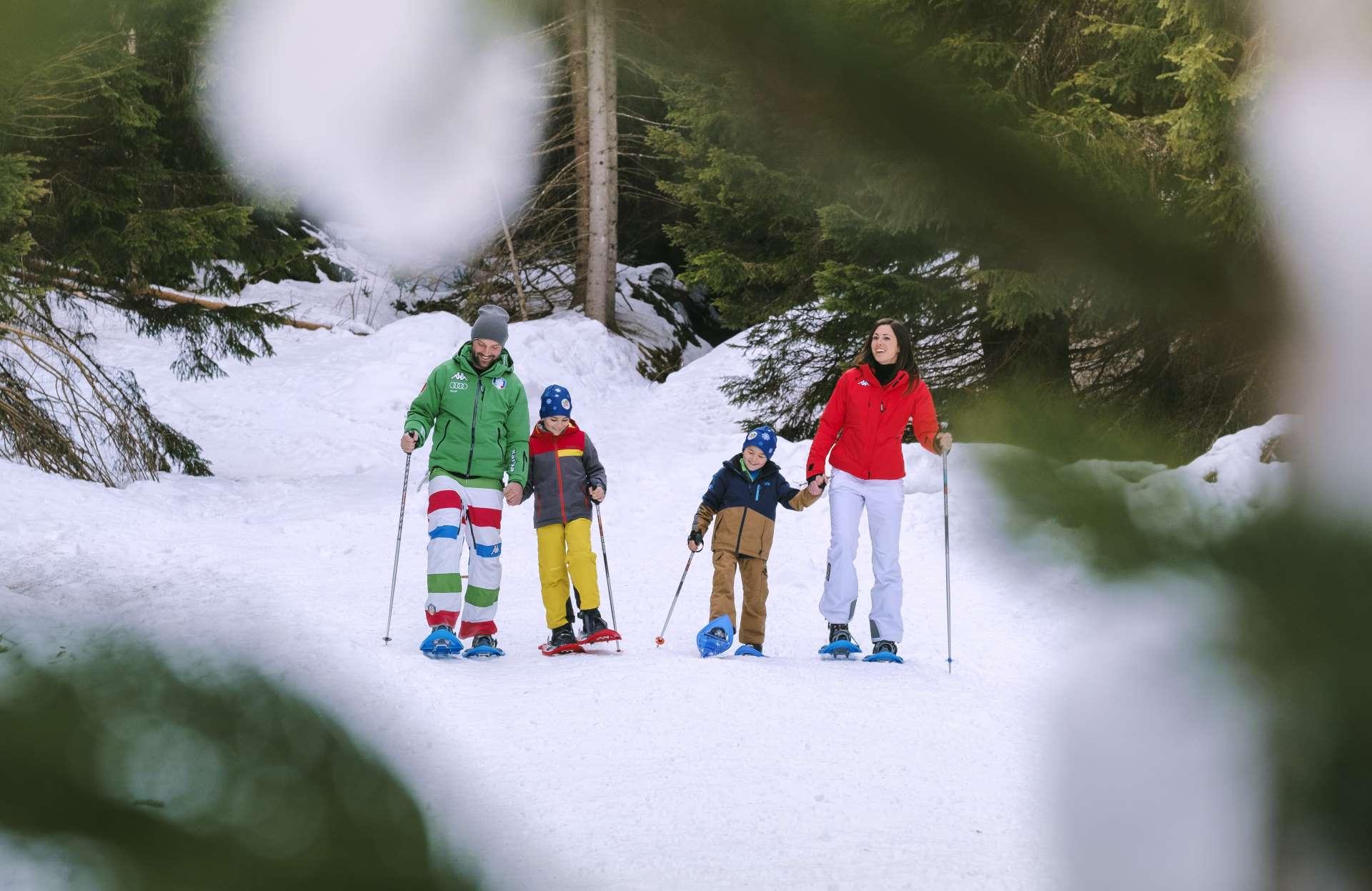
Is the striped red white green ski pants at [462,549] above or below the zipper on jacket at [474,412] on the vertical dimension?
below

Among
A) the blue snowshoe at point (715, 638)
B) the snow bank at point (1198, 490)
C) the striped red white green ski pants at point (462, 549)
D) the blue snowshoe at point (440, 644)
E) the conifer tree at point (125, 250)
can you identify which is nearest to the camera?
the snow bank at point (1198, 490)

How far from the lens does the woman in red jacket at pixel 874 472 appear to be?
6.16 meters

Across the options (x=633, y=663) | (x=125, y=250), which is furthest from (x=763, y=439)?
(x=125, y=250)

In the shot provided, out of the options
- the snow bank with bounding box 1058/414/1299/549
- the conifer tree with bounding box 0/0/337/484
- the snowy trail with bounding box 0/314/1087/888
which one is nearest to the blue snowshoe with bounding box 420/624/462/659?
the snowy trail with bounding box 0/314/1087/888

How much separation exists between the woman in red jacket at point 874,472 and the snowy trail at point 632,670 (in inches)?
15.4

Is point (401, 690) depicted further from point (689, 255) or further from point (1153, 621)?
point (689, 255)

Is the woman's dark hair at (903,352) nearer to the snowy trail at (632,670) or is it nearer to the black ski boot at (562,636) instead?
the snowy trail at (632,670)

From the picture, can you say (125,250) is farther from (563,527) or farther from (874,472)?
(874,472)

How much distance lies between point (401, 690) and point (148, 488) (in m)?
Answer: 6.72

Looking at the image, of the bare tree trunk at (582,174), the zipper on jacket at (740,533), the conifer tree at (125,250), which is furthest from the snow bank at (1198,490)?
the bare tree trunk at (582,174)

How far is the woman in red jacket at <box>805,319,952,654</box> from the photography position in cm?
616

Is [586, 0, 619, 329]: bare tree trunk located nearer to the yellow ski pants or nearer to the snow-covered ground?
the snow-covered ground

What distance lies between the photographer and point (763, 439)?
6328mm

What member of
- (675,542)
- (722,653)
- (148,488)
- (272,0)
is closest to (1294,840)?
(272,0)
